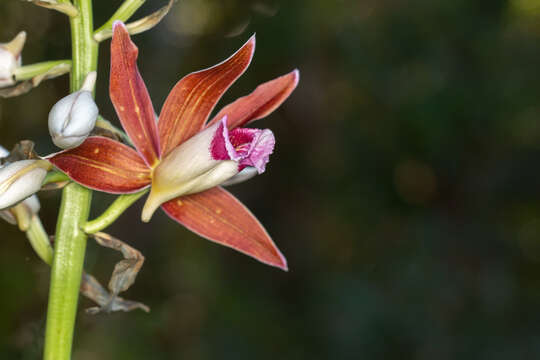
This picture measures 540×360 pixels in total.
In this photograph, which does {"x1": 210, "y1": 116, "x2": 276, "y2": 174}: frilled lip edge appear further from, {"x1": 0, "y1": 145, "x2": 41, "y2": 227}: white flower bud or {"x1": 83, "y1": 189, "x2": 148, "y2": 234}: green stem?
{"x1": 0, "y1": 145, "x2": 41, "y2": 227}: white flower bud

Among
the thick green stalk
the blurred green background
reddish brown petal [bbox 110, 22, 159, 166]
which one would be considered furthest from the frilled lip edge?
the blurred green background

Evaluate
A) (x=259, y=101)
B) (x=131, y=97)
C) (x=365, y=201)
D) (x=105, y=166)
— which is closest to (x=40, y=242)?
→ (x=105, y=166)

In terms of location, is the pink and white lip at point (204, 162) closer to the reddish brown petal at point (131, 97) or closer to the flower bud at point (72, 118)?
the reddish brown petal at point (131, 97)

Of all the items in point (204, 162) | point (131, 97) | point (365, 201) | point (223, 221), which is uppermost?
point (131, 97)

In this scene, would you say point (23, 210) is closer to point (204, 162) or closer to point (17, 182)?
point (17, 182)

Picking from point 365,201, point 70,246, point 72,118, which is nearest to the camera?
point 72,118
